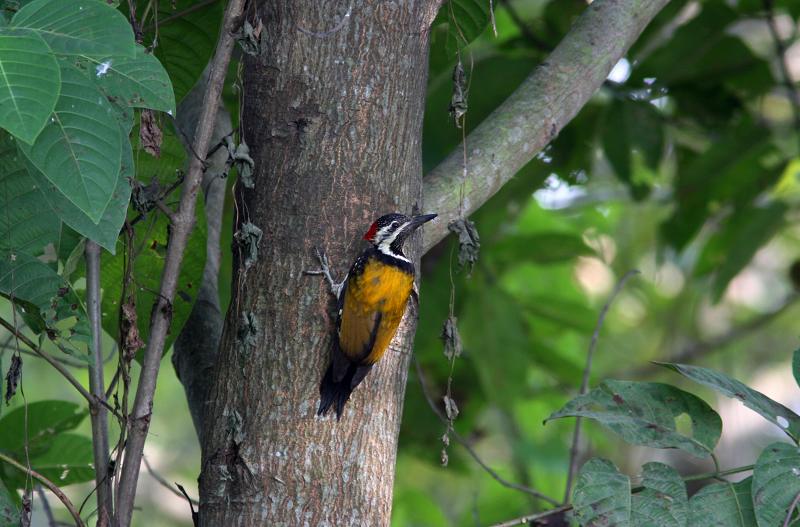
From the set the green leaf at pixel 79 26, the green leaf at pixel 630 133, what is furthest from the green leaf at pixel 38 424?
the green leaf at pixel 630 133

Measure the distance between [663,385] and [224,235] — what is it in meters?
1.94

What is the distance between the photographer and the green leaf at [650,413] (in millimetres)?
2277

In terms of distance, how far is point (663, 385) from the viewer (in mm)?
2381

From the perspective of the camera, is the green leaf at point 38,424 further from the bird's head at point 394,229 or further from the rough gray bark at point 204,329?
the bird's head at point 394,229

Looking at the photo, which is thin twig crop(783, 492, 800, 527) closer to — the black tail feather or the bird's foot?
the black tail feather

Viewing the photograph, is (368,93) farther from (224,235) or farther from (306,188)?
(224,235)

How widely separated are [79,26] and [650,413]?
1.68 meters

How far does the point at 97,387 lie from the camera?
7.52ft

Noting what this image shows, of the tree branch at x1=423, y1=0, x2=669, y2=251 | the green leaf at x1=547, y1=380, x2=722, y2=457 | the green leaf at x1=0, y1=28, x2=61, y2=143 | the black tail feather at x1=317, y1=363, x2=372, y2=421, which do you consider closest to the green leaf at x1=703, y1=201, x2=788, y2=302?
the tree branch at x1=423, y1=0, x2=669, y2=251

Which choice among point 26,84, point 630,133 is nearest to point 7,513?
point 26,84

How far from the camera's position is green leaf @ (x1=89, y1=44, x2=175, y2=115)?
1884 mm

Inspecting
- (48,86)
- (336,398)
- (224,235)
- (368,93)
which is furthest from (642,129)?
(48,86)

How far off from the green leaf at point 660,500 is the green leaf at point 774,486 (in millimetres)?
177

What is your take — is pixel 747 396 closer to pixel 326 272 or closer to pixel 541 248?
pixel 326 272
